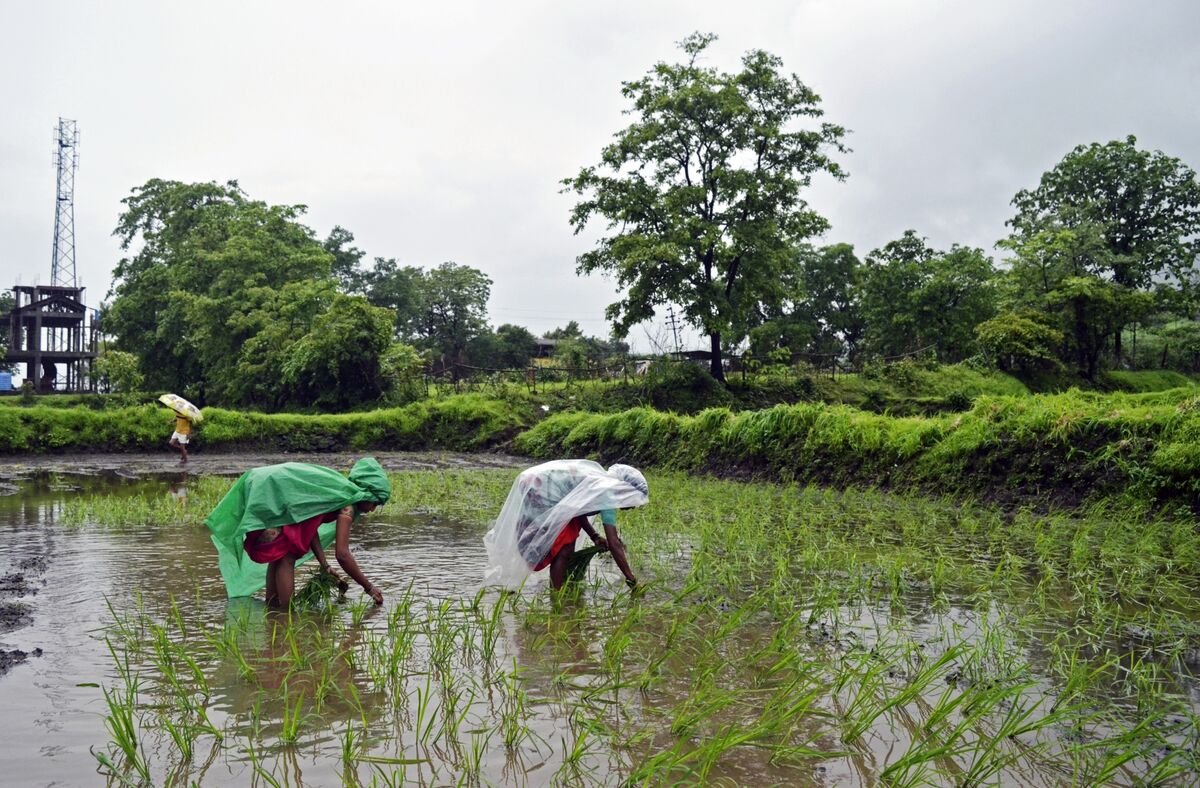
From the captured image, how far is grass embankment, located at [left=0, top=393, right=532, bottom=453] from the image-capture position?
64.2 feet

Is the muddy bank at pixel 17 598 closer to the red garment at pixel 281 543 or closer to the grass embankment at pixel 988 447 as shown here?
the red garment at pixel 281 543

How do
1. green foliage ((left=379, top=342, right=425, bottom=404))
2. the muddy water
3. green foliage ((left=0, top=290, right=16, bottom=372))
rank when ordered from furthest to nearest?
green foliage ((left=0, top=290, right=16, bottom=372))
green foliage ((left=379, top=342, right=425, bottom=404))
the muddy water

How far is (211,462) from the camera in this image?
18.3 metres

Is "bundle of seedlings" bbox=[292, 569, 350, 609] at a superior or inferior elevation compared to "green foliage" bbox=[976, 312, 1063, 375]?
inferior

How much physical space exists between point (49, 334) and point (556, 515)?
46.0 metres

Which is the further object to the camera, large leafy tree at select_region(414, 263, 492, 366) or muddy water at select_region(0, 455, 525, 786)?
large leafy tree at select_region(414, 263, 492, 366)

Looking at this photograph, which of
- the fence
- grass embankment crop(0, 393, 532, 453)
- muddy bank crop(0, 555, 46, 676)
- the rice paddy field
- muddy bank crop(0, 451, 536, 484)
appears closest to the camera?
the rice paddy field

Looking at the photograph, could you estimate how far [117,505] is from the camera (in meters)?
9.90

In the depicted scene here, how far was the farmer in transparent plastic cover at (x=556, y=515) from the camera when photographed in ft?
17.6

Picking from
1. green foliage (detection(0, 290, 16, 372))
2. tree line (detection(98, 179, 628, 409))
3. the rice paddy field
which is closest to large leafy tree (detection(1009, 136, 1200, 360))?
tree line (detection(98, 179, 628, 409))

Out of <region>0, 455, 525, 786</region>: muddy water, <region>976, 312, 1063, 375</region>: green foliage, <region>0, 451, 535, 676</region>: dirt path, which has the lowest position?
<region>0, 451, 535, 676</region>: dirt path

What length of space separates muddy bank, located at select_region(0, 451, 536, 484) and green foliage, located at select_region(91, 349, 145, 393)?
40.3ft

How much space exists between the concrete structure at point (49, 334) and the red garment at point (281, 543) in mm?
40236

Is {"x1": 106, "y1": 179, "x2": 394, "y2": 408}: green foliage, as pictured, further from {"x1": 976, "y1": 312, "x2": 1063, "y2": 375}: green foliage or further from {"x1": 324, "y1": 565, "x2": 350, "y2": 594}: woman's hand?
{"x1": 324, "y1": 565, "x2": 350, "y2": 594}: woman's hand
